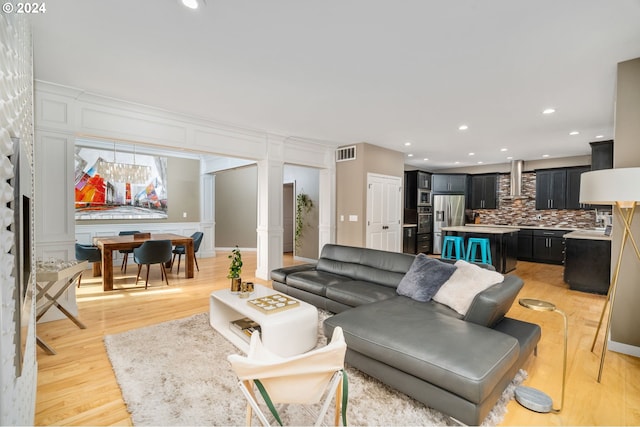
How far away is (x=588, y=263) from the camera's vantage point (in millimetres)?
4836

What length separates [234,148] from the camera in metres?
5.07

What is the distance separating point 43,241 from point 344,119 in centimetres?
411

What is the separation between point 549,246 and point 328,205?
5467 mm

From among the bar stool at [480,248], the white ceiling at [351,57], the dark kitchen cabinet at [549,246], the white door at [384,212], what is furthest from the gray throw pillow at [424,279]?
the dark kitchen cabinet at [549,246]

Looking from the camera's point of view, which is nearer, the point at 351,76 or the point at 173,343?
the point at 173,343

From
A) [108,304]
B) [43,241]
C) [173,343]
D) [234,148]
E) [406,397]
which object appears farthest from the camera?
[234,148]

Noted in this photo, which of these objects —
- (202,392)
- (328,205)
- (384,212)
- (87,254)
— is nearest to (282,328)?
(202,392)

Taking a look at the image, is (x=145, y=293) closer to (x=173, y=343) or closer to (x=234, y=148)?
(x=173, y=343)

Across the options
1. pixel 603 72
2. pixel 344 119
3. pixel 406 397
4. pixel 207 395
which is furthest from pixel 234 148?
pixel 603 72

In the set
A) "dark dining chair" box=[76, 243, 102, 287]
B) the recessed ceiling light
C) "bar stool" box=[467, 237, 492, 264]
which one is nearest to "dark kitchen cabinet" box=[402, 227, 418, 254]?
"bar stool" box=[467, 237, 492, 264]

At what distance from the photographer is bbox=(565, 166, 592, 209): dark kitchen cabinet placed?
7.11 meters

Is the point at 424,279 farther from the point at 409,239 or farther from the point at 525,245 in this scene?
the point at 525,245

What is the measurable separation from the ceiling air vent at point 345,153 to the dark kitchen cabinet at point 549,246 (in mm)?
5105

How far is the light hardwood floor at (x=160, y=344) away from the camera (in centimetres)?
192
